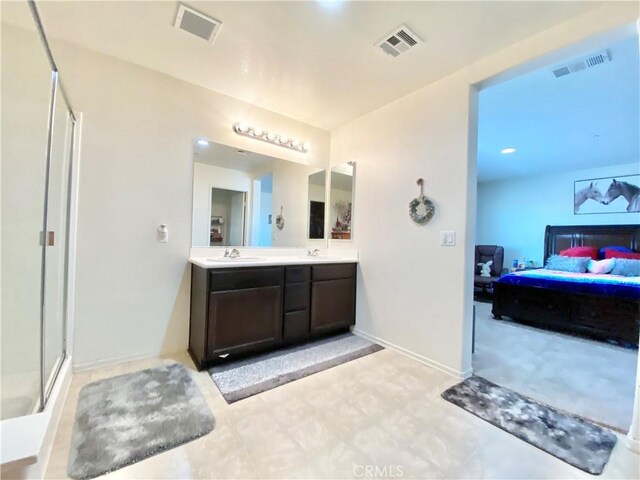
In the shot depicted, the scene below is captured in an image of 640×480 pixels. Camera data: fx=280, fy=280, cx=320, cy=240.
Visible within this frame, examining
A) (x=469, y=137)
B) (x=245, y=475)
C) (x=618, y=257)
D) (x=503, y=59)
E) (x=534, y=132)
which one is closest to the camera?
(x=245, y=475)

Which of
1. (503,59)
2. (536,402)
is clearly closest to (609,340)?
(536,402)

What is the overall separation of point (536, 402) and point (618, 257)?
3644mm

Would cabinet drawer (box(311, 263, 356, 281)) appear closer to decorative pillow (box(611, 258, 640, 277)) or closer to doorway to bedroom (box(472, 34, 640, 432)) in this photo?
doorway to bedroom (box(472, 34, 640, 432))

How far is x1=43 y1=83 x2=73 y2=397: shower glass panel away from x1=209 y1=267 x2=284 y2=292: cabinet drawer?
96cm

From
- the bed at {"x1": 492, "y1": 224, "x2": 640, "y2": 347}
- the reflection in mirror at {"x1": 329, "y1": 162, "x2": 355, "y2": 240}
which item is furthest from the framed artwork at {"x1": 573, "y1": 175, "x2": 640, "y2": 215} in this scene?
the reflection in mirror at {"x1": 329, "y1": 162, "x2": 355, "y2": 240}

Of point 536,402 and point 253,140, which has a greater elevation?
point 253,140

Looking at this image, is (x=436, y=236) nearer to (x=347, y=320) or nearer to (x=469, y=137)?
(x=469, y=137)

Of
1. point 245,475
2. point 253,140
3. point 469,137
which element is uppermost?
point 253,140

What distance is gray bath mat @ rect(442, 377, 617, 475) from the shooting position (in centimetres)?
136

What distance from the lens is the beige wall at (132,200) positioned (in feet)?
6.83

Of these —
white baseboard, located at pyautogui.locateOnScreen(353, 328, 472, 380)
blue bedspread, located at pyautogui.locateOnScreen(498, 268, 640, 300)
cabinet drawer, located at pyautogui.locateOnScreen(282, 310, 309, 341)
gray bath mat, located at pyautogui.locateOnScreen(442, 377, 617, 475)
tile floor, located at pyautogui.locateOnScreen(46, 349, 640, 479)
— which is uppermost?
blue bedspread, located at pyautogui.locateOnScreen(498, 268, 640, 300)

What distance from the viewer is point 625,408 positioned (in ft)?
5.76

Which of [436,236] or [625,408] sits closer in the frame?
[625,408]

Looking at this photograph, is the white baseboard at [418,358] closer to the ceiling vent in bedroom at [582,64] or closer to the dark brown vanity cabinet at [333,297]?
the dark brown vanity cabinet at [333,297]
